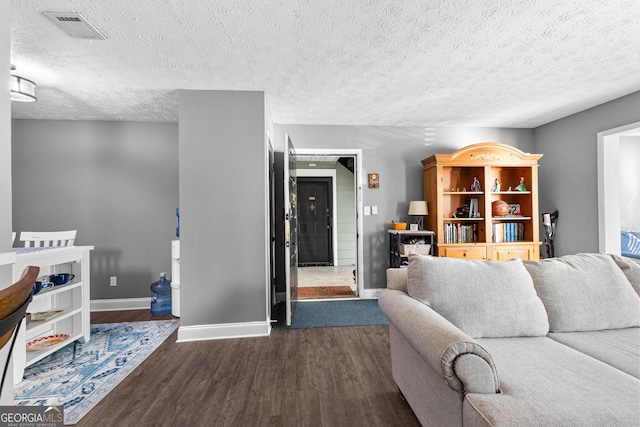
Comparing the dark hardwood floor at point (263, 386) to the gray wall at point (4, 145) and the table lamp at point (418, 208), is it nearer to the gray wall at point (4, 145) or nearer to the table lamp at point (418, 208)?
the gray wall at point (4, 145)

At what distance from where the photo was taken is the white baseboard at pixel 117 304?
3965 mm

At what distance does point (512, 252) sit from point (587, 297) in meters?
2.66

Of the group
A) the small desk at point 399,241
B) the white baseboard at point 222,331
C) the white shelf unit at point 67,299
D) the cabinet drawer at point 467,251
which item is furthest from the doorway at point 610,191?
the white shelf unit at point 67,299

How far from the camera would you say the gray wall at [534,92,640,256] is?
3564mm

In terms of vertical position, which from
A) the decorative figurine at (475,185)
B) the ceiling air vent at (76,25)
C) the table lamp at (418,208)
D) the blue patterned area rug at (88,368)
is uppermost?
the ceiling air vent at (76,25)

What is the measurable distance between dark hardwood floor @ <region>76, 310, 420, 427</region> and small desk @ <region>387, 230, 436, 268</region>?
4.52ft

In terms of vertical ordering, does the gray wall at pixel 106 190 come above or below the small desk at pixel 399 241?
above

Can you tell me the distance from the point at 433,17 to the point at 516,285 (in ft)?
5.79

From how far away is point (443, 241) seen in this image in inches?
164

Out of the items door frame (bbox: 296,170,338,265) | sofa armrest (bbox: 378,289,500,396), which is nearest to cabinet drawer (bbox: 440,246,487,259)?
sofa armrest (bbox: 378,289,500,396)

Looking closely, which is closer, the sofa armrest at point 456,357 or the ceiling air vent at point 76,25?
the sofa armrest at point 456,357

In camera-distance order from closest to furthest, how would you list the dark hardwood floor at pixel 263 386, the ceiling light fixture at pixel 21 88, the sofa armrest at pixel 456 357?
the sofa armrest at pixel 456 357 < the dark hardwood floor at pixel 263 386 < the ceiling light fixture at pixel 21 88

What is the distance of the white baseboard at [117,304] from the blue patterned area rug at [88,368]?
2.01 feet

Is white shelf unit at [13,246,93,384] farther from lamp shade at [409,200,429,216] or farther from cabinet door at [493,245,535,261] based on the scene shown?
cabinet door at [493,245,535,261]
